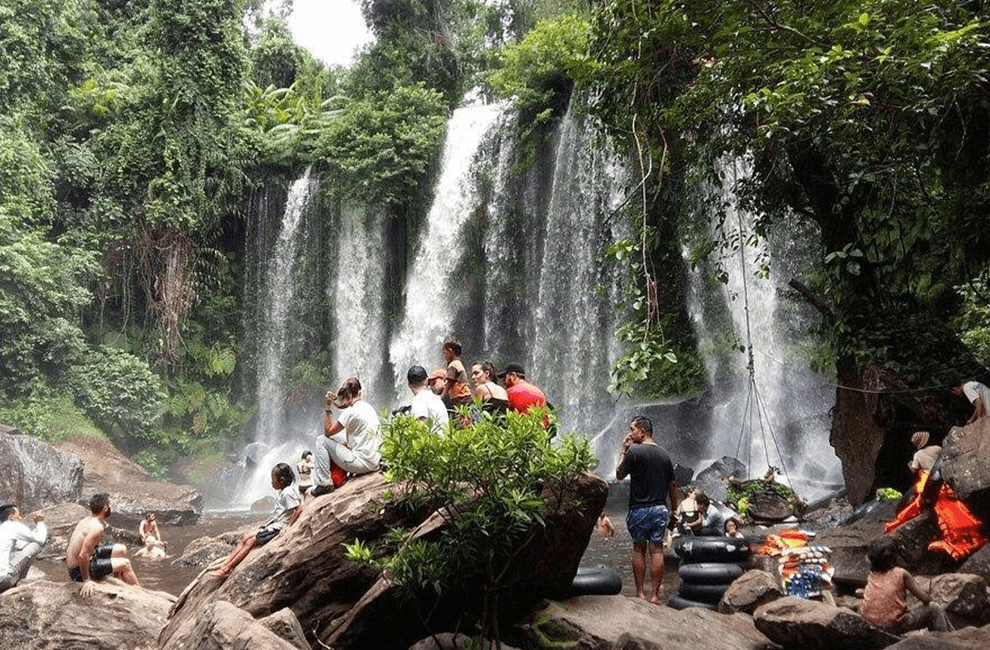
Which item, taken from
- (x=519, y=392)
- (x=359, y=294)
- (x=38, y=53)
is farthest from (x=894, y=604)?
(x=38, y=53)

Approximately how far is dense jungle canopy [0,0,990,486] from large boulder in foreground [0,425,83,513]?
346 centimetres

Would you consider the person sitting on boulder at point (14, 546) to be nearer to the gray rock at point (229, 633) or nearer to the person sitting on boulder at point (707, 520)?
the gray rock at point (229, 633)

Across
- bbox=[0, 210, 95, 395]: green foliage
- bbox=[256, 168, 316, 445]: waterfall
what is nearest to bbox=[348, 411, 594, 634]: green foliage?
bbox=[0, 210, 95, 395]: green foliage

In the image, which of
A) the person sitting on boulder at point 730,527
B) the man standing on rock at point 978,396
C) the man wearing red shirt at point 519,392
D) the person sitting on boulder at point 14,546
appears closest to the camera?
the man wearing red shirt at point 519,392

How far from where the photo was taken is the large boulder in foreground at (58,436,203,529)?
1722cm

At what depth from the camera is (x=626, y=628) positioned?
580 cm

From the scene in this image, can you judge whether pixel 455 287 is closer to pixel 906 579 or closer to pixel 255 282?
pixel 255 282

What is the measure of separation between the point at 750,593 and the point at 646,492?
3.71ft

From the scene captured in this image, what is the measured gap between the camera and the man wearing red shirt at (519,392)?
21.6 ft

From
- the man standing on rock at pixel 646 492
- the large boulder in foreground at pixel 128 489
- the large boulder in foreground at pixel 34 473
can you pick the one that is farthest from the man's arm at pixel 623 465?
the large boulder in foreground at pixel 34 473

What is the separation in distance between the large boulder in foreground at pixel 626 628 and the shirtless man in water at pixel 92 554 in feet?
12.3

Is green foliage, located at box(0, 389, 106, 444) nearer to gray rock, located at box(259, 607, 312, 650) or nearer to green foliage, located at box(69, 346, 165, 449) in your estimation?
green foliage, located at box(69, 346, 165, 449)

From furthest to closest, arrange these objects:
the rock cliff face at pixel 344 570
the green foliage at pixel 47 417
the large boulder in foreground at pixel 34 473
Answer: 1. the green foliage at pixel 47 417
2. the large boulder in foreground at pixel 34 473
3. the rock cliff face at pixel 344 570

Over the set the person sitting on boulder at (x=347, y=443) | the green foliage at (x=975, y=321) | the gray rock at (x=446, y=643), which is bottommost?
the gray rock at (x=446, y=643)
